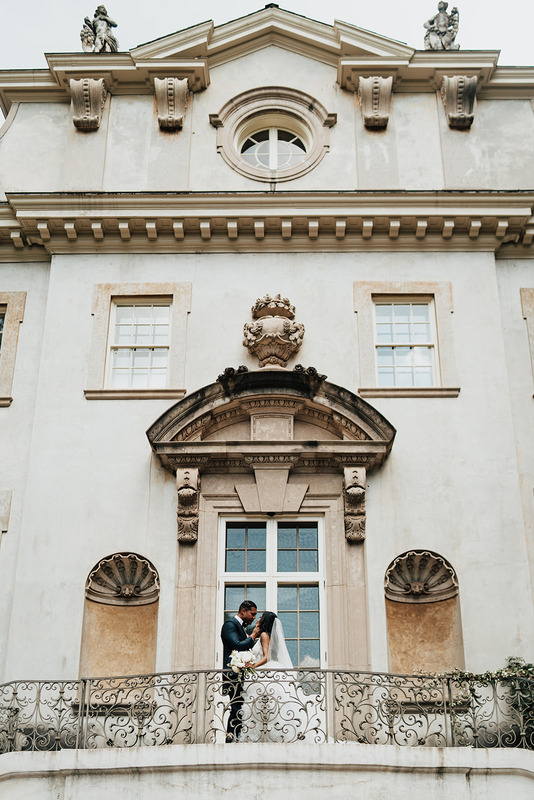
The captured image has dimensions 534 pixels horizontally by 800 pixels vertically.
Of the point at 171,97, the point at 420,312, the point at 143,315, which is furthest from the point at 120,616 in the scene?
the point at 171,97

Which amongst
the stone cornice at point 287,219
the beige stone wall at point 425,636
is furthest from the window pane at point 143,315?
the beige stone wall at point 425,636

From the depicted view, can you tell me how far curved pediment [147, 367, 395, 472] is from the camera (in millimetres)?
16172

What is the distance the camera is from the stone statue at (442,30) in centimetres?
2048

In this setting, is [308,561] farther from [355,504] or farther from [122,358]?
[122,358]

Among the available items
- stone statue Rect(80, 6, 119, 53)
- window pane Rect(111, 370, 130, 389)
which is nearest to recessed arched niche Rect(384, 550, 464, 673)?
window pane Rect(111, 370, 130, 389)

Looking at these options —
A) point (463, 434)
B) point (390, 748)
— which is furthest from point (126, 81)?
point (390, 748)

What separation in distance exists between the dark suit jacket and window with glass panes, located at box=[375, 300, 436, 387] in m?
5.23

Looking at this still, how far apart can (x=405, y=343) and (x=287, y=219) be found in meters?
2.94

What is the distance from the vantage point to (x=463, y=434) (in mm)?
16609

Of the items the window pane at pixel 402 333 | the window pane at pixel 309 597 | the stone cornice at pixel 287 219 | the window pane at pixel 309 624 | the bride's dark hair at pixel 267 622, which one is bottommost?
the bride's dark hair at pixel 267 622

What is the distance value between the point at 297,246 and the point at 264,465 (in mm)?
4236

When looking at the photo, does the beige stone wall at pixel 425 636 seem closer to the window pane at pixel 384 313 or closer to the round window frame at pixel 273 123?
the window pane at pixel 384 313

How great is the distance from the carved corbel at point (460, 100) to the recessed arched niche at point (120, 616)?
9942 mm

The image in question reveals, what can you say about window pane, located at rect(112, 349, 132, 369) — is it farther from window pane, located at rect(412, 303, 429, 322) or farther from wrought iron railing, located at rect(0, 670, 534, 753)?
wrought iron railing, located at rect(0, 670, 534, 753)
